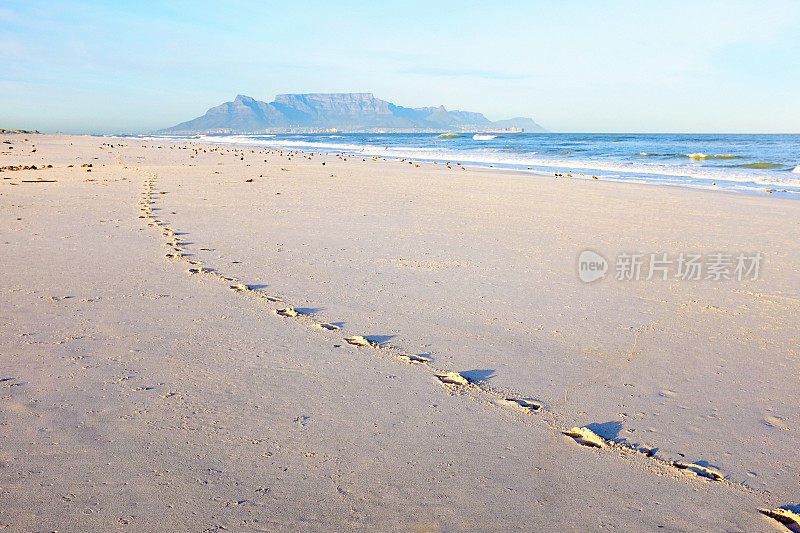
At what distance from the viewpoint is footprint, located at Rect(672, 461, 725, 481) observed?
2275 mm

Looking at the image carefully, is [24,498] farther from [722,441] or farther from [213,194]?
[213,194]

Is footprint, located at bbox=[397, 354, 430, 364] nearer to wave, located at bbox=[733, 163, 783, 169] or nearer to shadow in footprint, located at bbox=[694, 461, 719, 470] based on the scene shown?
shadow in footprint, located at bbox=[694, 461, 719, 470]

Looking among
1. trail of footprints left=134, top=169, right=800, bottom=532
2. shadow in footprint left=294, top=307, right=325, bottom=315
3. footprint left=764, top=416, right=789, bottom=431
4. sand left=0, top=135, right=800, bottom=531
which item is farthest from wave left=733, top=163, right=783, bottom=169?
trail of footprints left=134, top=169, right=800, bottom=532

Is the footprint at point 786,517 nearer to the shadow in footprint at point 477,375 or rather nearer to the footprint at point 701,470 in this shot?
the footprint at point 701,470

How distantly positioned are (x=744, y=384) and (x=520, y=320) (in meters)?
1.43

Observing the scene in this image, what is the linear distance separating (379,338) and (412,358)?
360 millimetres

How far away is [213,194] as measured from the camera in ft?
32.3

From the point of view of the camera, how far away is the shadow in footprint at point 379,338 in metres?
3.54

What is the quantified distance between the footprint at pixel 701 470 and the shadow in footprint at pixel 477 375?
41.3 inches

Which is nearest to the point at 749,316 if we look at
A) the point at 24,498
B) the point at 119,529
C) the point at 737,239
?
the point at 737,239

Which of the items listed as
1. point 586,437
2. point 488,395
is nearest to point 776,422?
point 586,437

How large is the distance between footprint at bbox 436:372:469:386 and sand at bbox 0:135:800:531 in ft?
0.04

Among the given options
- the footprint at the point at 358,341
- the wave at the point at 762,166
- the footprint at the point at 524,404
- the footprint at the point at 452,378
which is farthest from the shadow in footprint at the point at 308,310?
the wave at the point at 762,166

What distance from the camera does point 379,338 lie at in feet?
11.8
